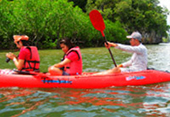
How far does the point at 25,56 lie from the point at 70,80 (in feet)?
4.41

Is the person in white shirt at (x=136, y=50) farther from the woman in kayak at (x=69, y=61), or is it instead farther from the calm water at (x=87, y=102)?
the woman in kayak at (x=69, y=61)

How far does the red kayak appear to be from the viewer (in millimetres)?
5539

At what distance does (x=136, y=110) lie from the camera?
391 cm

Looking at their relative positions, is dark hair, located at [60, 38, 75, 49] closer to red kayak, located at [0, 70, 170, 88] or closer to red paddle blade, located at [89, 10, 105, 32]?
red kayak, located at [0, 70, 170, 88]

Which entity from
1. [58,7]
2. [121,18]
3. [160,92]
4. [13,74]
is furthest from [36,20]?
[121,18]

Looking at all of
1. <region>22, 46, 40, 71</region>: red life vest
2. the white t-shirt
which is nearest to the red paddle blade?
the white t-shirt

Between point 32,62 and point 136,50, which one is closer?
point 136,50

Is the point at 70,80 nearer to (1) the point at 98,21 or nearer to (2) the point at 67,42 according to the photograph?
(2) the point at 67,42

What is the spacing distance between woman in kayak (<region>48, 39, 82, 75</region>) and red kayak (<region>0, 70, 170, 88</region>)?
200 millimetres

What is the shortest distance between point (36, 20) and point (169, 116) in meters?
22.2

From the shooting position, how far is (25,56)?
217 inches

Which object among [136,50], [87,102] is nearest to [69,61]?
[87,102]

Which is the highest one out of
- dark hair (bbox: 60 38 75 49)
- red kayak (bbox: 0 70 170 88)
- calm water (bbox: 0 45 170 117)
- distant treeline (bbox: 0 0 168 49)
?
distant treeline (bbox: 0 0 168 49)

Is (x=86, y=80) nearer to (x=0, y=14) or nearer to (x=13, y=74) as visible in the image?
(x=13, y=74)
